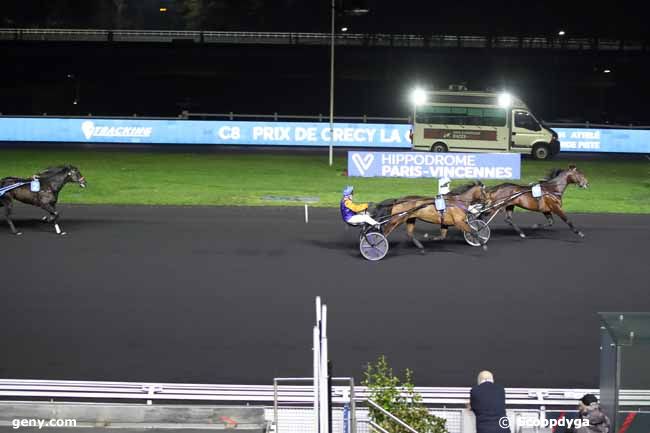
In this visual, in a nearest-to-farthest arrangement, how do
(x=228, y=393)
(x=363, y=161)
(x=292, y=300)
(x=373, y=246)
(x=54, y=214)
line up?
1. (x=228, y=393)
2. (x=292, y=300)
3. (x=373, y=246)
4. (x=54, y=214)
5. (x=363, y=161)

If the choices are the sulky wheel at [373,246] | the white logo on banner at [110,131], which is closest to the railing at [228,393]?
the sulky wheel at [373,246]

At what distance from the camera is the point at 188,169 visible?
33.0m

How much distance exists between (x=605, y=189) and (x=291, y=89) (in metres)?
28.7

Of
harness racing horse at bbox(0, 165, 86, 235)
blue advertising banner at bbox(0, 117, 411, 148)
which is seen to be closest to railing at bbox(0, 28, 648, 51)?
blue advertising banner at bbox(0, 117, 411, 148)

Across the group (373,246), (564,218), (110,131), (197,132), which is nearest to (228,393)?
(373,246)

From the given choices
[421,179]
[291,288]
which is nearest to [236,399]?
[291,288]

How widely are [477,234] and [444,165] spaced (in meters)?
8.91

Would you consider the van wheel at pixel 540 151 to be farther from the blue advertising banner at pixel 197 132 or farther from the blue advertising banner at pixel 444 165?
the blue advertising banner at pixel 444 165

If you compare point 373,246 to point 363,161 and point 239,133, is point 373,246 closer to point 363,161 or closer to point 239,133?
point 363,161

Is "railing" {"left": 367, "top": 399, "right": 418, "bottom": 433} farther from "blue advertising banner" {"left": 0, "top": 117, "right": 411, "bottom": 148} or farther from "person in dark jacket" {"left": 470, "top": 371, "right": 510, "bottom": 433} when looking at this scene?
"blue advertising banner" {"left": 0, "top": 117, "right": 411, "bottom": 148}

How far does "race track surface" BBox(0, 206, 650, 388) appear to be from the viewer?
11.9 m

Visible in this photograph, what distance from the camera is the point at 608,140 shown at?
41094 mm

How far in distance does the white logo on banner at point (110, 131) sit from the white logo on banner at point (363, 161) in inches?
548

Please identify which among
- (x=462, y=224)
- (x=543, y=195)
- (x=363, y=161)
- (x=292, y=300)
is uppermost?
(x=363, y=161)
